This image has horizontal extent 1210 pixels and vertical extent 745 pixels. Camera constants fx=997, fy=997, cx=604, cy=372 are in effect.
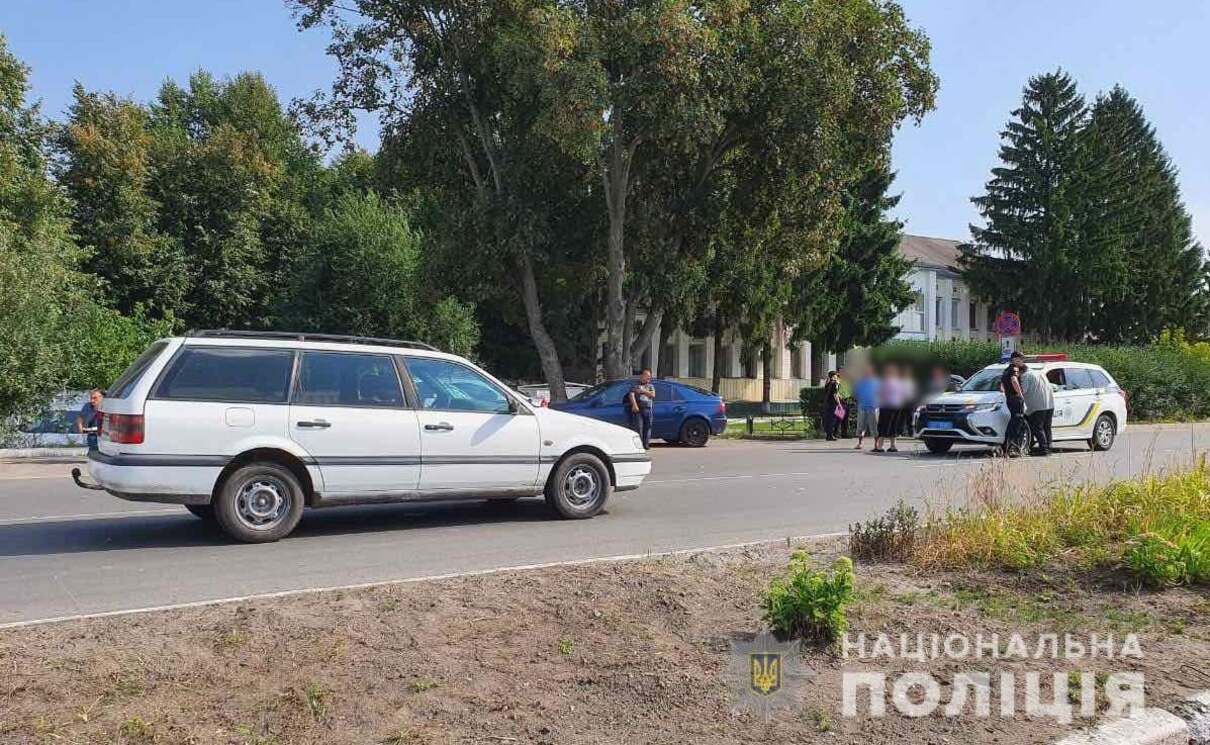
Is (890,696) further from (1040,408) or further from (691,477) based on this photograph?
(1040,408)

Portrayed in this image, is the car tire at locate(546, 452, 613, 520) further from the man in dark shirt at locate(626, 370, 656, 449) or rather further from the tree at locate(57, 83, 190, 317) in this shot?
the tree at locate(57, 83, 190, 317)

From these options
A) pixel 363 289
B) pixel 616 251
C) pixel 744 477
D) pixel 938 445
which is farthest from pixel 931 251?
pixel 744 477

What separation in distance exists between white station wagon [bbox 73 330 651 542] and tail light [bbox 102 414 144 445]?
1cm

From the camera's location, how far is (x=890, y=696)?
455 centimetres

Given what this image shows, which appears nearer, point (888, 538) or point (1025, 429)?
point (888, 538)

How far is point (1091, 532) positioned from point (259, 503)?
6.69 m

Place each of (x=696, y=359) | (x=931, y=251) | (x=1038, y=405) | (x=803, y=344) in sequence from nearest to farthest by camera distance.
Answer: (x=1038, y=405), (x=803, y=344), (x=696, y=359), (x=931, y=251)

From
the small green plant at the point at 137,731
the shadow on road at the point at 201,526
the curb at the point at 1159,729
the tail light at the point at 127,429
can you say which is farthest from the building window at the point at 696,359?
the small green plant at the point at 137,731

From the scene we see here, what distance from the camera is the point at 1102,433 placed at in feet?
67.3

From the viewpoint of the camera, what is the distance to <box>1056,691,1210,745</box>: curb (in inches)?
163

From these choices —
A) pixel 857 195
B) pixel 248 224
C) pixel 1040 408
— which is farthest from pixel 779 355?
pixel 1040 408

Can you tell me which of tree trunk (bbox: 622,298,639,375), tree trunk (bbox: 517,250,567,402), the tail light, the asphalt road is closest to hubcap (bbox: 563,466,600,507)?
the asphalt road

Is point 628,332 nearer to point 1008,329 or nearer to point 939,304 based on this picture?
point 1008,329

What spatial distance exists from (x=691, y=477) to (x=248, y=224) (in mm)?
32333
